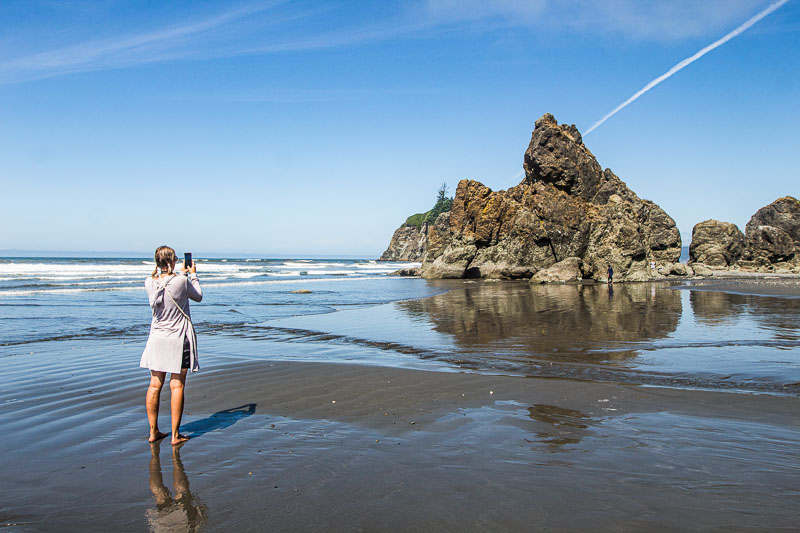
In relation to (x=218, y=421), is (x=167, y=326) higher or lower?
higher

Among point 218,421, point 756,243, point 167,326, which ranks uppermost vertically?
point 756,243

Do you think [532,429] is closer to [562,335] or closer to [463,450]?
[463,450]

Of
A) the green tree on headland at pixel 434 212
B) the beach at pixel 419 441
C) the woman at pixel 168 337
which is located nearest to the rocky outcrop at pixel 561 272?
the beach at pixel 419 441

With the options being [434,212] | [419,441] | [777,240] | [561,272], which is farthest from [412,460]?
[434,212]

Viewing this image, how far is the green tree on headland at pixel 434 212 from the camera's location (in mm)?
118812

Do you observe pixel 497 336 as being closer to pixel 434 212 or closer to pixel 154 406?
pixel 154 406

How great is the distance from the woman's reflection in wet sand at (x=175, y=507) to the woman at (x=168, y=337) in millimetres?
808

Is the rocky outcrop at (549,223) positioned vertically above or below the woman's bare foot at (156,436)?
above

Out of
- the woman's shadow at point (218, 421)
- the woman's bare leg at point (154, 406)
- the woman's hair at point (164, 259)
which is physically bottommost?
the woman's shadow at point (218, 421)

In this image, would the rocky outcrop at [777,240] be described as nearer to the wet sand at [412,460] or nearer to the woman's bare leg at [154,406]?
the wet sand at [412,460]

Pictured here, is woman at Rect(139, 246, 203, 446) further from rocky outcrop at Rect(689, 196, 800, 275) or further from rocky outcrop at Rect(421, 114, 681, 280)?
rocky outcrop at Rect(689, 196, 800, 275)

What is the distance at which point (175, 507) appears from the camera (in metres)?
3.67

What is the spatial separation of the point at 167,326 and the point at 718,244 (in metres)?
62.0

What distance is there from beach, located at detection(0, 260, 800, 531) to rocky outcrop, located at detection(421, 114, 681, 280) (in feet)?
102
